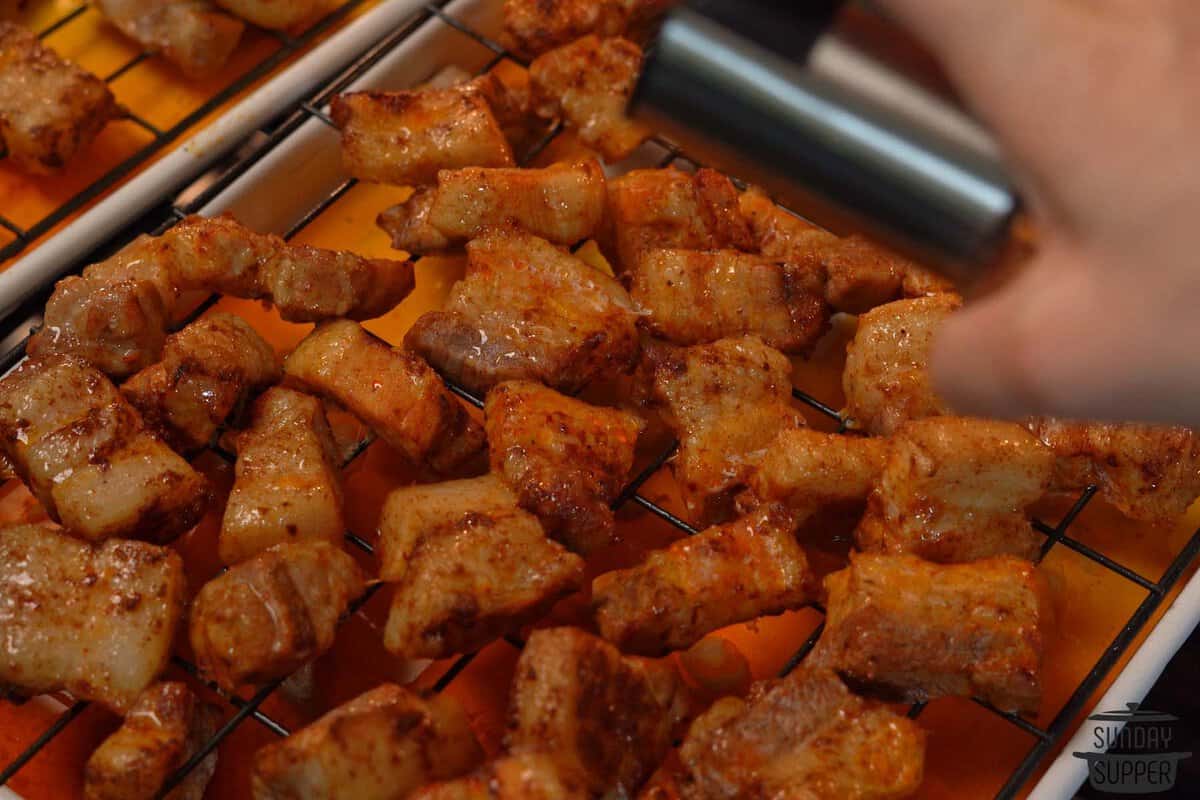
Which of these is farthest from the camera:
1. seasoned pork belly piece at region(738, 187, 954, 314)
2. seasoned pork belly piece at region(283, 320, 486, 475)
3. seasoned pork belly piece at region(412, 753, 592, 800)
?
seasoned pork belly piece at region(738, 187, 954, 314)

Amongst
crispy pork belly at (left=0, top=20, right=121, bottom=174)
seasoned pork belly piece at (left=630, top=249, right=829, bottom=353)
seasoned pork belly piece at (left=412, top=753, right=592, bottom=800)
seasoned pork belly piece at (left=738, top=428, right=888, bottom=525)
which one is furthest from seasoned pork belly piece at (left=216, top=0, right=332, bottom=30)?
seasoned pork belly piece at (left=412, top=753, right=592, bottom=800)

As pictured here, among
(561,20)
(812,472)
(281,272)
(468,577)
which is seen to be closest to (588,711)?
(468,577)

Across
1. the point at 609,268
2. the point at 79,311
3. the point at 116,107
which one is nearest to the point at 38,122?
the point at 116,107

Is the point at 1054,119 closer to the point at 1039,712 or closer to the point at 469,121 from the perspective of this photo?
→ the point at 1039,712

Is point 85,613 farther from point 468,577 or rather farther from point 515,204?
point 515,204

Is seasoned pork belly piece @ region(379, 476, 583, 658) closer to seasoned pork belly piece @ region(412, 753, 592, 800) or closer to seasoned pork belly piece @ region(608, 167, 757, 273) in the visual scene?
seasoned pork belly piece @ region(412, 753, 592, 800)

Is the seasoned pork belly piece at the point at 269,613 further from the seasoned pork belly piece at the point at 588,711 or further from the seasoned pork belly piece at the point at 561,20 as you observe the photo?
the seasoned pork belly piece at the point at 561,20
